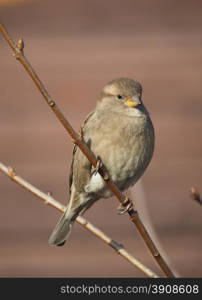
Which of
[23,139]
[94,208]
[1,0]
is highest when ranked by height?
[23,139]

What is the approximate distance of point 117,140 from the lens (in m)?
4.17

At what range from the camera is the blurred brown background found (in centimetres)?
668

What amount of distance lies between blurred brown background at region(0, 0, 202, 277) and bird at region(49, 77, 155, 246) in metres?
2.35

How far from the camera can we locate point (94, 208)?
6.67 meters

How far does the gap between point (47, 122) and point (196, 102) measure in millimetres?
1264

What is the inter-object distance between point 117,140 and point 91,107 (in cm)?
252

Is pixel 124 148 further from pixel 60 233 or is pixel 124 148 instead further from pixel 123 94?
pixel 60 233

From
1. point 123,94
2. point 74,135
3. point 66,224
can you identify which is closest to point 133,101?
point 123,94

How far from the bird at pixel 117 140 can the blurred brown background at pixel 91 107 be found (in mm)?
2352

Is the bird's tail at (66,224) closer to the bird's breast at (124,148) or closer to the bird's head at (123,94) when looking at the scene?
the bird's breast at (124,148)

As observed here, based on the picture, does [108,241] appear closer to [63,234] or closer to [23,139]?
[63,234]

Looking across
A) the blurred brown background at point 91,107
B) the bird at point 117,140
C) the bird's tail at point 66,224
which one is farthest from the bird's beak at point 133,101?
the blurred brown background at point 91,107

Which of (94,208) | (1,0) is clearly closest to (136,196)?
(1,0)

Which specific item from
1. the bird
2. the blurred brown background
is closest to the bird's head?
the bird
